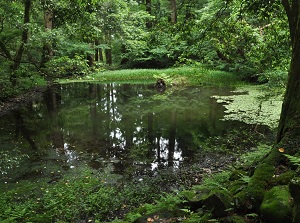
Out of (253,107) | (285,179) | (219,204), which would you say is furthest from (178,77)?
(219,204)

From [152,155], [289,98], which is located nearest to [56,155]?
[152,155]

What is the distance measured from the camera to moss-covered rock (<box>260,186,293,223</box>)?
9.02 ft

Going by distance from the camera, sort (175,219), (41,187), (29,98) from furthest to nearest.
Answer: (29,98) < (41,187) < (175,219)

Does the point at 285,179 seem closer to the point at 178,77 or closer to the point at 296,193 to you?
the point at 296,193

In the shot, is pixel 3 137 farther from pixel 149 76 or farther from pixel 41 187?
pixel 149 76

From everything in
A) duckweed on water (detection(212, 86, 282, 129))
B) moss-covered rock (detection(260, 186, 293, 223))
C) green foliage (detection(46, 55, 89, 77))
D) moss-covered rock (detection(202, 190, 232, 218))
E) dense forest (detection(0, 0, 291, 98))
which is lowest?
duckweed on water (detection(212, 86, 282, 129))

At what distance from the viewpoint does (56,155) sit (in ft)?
25.5

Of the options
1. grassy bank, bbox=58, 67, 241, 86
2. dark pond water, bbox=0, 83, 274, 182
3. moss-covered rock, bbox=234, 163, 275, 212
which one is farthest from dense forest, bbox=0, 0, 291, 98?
moss-covered rock, bbox=234, 163, 275, 212

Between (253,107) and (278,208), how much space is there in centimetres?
1074

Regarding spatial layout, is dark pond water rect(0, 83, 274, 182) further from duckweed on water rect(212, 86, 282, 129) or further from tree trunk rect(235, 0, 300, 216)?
tree trunk rect(235, 0, 300, 216)

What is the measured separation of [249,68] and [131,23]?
11.6 metres

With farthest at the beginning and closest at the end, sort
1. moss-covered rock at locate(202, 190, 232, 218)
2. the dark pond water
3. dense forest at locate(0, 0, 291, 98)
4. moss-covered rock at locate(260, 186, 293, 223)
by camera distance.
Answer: dense forest at locate(0, 0, 291, 98)
the dark pond water
moss-covered rock at locate(202, 190, 232, 218)
moss-covered rock at locate(260, 186, 293, 223)

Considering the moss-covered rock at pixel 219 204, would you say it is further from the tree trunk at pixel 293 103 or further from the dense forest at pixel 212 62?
the tree trunk at pixel 293 103

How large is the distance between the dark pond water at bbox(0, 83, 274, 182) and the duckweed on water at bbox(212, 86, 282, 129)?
0.60 metres
